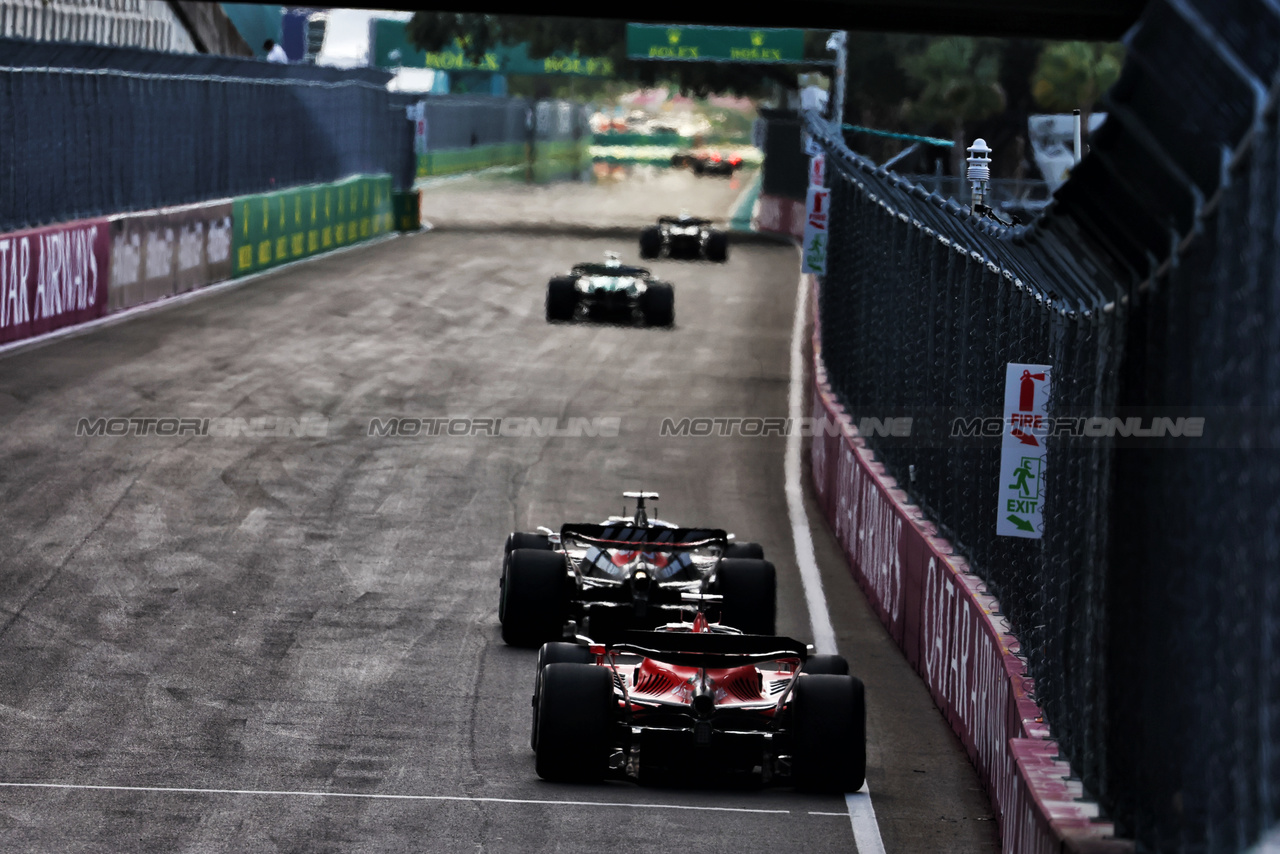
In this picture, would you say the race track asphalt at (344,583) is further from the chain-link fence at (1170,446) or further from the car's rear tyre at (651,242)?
the car's rear tyre at (651,242)

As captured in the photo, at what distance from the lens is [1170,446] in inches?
223

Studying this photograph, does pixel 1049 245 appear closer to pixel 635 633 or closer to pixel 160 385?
pixel 635 633

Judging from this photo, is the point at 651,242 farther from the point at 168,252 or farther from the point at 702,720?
the point at 702,720

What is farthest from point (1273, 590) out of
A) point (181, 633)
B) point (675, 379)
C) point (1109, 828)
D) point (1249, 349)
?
point (675, 379)

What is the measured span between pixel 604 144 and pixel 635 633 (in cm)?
12521

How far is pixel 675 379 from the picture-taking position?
25031mm

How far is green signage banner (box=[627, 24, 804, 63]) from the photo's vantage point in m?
50.3

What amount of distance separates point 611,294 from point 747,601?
17621mm

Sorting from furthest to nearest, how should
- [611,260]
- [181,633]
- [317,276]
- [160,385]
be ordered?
[317,276], [611,260], [160,385], [181,633]

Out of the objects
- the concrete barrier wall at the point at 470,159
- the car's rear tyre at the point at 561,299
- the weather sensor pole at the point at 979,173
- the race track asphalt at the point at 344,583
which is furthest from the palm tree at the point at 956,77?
the weather sensor pole at the point at 979,173

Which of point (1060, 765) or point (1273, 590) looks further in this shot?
point (1060, 765)

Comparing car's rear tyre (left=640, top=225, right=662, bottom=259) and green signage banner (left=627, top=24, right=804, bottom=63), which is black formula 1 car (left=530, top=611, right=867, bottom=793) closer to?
car's rear tyre (left=640, top=225, right=662, bottom=259)

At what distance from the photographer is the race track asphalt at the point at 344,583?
9.24 m

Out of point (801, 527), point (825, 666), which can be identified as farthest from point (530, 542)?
point (801, 527)
